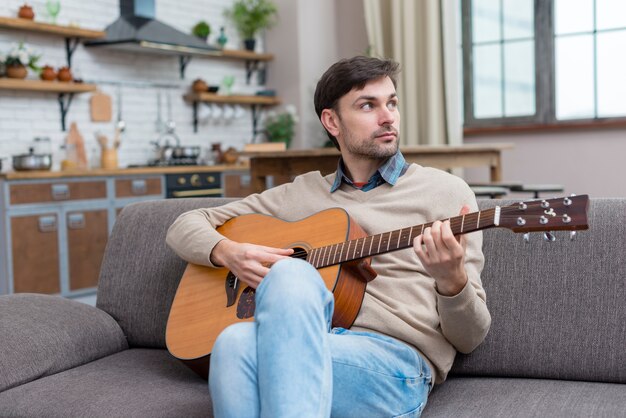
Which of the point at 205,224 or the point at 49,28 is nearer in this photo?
the point at 205,224

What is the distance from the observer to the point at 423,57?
21.1 ft

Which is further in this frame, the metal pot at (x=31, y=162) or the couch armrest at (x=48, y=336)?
the metal pot at (x=31, y=162)

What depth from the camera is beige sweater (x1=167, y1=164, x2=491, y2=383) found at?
1.73m

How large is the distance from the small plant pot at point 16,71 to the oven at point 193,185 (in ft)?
3.67

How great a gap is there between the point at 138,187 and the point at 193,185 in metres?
0.47

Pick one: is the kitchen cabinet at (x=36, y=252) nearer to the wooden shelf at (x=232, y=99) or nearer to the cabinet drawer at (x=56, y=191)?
the cabinet drawer at (x=56, y=191)

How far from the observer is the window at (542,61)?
18.9ft

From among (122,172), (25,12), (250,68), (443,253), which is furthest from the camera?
(250,68)

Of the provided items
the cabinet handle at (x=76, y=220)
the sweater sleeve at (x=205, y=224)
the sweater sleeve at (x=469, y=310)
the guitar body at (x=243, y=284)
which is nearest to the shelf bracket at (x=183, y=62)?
the cabinet handle at (x=76, y=220)

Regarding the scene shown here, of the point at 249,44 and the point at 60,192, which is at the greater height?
the point at 249,44

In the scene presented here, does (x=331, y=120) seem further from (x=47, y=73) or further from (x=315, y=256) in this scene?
(x=47, y=73)

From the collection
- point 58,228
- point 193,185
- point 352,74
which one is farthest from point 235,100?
point 352,74

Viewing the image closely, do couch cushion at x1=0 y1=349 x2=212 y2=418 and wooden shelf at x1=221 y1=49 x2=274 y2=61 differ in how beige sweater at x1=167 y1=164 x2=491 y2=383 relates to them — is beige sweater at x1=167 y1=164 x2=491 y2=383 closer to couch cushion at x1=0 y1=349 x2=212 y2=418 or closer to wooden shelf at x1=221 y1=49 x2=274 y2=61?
couch cushion at x1=0 y1=349 x2=212 y2=418

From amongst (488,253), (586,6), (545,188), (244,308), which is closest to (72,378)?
(244,308)
